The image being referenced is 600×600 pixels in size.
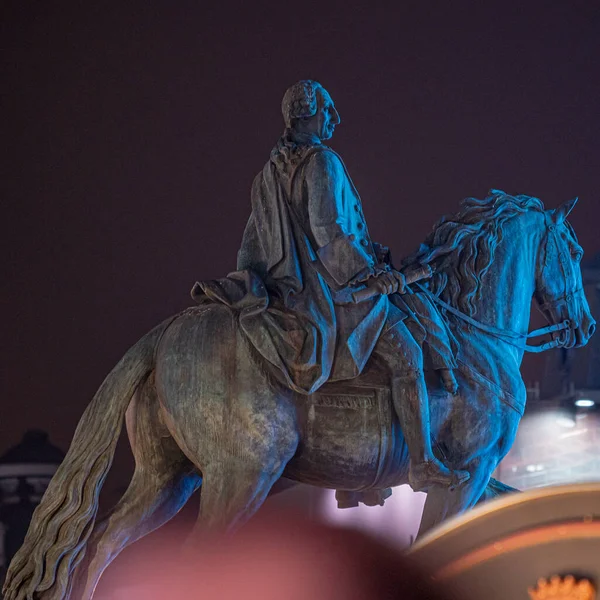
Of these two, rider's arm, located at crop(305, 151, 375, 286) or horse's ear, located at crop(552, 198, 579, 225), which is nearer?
rider's arm, located at crop(305, 151, 375, 286)

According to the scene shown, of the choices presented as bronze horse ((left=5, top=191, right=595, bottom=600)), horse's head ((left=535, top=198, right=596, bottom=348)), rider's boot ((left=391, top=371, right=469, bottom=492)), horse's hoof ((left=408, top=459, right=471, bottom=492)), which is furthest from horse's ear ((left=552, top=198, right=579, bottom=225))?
horse's hoof ((left=408, top=459, right=471, bottom=492))

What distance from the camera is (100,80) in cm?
639

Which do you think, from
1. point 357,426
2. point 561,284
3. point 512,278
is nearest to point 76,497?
point 357,426

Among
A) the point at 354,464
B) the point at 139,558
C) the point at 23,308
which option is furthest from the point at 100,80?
the point at 354,464

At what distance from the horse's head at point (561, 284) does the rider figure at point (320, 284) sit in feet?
2.12

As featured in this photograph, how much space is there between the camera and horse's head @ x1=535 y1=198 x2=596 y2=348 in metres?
3.71

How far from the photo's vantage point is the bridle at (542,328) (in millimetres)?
3471

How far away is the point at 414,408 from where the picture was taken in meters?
3.18

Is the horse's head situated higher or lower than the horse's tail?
higher

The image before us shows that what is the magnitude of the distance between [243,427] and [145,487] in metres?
0.48

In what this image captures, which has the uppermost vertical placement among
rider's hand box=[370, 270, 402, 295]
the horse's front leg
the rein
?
rider's hand box=[370, 270, 402, 295]

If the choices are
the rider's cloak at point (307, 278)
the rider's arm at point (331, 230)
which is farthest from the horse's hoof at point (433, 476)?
the rider's arm at point (331, 230)

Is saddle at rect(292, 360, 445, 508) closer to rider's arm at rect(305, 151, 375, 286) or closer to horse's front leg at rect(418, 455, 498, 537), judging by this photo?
horse's front leg at rect(418, 455, 498, 537)

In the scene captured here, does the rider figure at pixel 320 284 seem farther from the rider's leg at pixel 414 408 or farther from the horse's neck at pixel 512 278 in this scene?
the horse's neck at pixel 512 278
